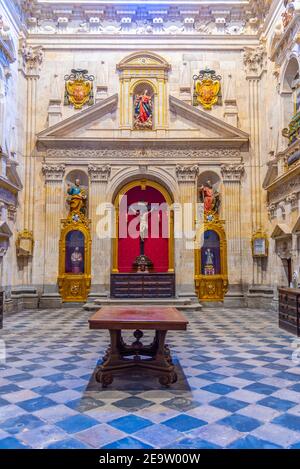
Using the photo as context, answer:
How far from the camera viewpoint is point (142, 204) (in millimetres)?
13852

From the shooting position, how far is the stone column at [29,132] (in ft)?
42.5

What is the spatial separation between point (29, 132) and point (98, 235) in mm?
4104

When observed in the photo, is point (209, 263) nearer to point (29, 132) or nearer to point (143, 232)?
point (143, 232)

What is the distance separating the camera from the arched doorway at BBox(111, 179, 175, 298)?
1350 centimetres

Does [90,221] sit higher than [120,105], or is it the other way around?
[120,105]

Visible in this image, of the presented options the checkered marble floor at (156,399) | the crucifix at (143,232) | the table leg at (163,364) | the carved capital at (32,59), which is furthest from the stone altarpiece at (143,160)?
the table leg at (163,364)

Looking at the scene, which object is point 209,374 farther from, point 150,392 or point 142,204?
point 142,204

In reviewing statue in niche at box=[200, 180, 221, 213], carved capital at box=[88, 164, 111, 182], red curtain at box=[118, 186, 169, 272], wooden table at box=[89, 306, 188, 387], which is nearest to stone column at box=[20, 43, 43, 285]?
carved capital at box=[88, 164, 111, 182]

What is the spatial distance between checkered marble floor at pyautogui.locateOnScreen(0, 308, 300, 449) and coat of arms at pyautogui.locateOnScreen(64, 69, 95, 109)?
8896 millimetres
